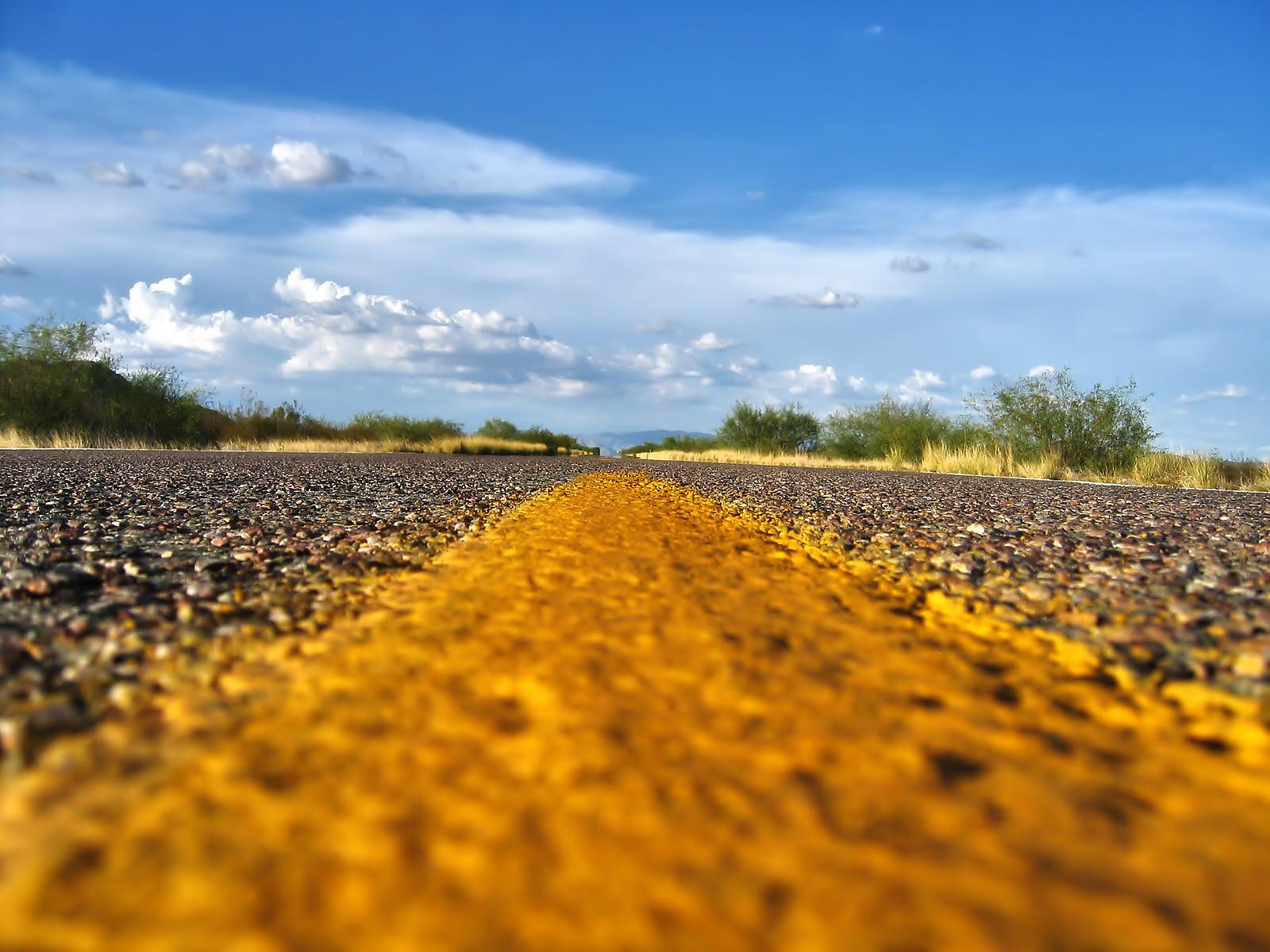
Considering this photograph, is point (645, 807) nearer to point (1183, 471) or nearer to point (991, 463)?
point (1183, 471)

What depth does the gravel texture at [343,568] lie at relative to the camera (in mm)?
1812

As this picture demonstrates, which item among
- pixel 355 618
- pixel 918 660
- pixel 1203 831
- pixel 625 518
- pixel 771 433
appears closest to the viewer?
pixel 1203 831

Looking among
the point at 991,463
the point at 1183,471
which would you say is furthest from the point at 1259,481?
the point at 991,463

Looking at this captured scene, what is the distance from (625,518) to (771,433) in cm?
3161

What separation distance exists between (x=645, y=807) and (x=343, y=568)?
7.23 feet

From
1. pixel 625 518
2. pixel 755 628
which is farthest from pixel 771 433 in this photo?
pixel 755 628

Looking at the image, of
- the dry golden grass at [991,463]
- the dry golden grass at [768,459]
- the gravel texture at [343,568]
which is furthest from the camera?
the dry golden grass at [768,459]

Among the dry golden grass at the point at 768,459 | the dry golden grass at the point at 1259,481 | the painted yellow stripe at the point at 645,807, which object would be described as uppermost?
the dry golden grass at the point at 768,459

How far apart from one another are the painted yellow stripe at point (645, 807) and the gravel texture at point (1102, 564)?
1.19ft

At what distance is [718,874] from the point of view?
96 cm

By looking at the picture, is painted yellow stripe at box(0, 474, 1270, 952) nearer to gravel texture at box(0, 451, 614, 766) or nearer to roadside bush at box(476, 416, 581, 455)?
gravel texture at box(0, 451, 614, 766)

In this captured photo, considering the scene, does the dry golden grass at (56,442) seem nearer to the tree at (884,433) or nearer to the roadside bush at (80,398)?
the roadside bush at (80,398)

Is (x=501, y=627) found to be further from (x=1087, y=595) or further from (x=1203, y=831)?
(x=1087, y=595)

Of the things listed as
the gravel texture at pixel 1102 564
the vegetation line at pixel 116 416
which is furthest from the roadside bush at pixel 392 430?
the gravel texture at pixel 1102 564
